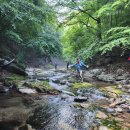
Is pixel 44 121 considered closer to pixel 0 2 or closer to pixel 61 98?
pixel 61 98

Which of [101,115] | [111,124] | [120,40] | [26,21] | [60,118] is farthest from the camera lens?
[120,40]

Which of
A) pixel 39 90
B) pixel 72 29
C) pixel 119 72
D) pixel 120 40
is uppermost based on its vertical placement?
pixel 72 29

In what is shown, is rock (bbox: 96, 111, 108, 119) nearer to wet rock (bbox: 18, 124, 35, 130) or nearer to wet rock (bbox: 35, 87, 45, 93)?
wet rock (bbox: 18, 124, 35, 130)

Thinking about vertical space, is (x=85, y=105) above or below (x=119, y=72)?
below

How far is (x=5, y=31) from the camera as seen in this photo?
14.5 metres

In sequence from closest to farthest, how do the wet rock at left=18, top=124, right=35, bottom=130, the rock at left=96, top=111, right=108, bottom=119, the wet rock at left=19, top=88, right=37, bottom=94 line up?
the wet rock at left=18, top=124, right=35, bottom=130, the rock at left=96, top=111, right=108, bottom=119, the wet rock at left=19, top=88, right=37, bottom=94

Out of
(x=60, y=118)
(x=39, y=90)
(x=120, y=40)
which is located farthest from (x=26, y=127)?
(x=120, y=40)

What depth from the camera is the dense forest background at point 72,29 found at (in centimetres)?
Result: 1405

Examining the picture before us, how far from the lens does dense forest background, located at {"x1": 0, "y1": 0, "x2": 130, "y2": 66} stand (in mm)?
14054

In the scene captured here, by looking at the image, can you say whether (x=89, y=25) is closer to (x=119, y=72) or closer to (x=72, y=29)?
(x=72, y=29)

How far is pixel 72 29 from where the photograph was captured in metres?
26.0

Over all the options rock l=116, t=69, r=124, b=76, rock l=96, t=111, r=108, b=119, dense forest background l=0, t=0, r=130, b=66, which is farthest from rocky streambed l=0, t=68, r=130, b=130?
rock l=116, t=69, r=124, b=76

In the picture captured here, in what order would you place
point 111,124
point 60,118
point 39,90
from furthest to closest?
1. point 39,90
2. point 60,118
3. point 111,124

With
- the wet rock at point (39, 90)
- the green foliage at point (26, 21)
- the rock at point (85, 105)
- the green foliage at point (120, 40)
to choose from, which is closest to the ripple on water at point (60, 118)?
the rock at point (85, 105)
